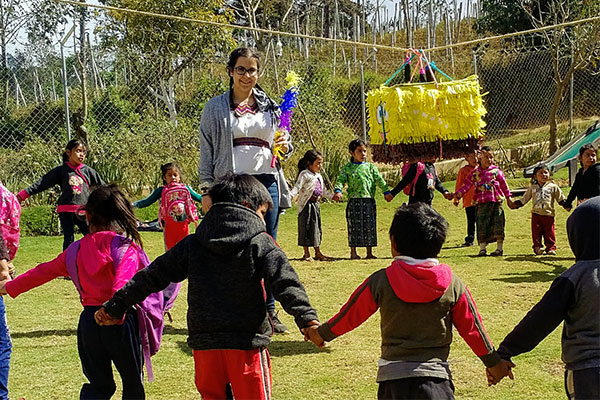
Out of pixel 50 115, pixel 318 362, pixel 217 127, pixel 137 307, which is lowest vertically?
pixel 318 362

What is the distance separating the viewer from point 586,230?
9.81 feet

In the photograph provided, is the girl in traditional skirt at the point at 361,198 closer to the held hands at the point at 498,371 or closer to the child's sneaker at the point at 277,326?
the child's sneaker at the point at 277,326

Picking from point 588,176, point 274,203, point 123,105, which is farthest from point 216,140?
point 123,105

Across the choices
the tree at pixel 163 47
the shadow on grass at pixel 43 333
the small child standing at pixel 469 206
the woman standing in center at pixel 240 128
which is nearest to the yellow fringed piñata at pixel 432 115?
the woman standing in center at pixel 240 128

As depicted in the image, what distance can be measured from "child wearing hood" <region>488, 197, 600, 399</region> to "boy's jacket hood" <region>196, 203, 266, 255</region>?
119cm

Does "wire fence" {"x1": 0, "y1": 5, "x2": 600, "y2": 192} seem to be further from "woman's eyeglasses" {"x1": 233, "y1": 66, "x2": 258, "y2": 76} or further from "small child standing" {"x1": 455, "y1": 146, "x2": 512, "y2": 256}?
"woman's eyeglasses" {"x1": 233, "y1": 66, "x2": 258, "y2": 76}

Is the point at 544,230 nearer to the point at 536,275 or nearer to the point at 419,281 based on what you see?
the point at 536,275

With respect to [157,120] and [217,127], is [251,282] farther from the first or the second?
[157,120]

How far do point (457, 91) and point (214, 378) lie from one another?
2.51m

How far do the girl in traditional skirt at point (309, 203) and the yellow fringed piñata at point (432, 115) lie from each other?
4838 millimetres

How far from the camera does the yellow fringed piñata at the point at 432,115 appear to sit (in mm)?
4781

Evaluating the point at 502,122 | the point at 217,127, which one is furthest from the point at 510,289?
the point at 502,122

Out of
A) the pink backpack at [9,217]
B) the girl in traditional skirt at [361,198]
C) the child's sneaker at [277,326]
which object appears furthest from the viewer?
the girl in traditional skirt at [361,198]

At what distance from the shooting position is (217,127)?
15.6ft
